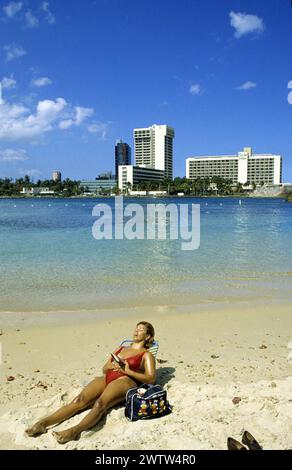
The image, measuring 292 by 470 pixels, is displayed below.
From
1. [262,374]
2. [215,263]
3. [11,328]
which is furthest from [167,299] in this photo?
[215,263]

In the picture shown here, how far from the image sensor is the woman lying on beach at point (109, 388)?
175 inches

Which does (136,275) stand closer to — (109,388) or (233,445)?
(109,388)

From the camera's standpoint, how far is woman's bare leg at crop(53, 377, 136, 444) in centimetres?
433

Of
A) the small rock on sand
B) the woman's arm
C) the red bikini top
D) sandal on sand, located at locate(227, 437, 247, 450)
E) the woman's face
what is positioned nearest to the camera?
sandal on sand, located at locate(227, 437, 247, 450)

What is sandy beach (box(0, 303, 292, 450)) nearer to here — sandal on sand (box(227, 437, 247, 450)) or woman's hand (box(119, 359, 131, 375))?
sandal on sand (box(227, 437, 247, 450))

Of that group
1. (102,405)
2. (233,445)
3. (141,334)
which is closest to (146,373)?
(141,334)

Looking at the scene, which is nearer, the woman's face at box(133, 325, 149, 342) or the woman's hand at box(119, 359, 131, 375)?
the woman's hand at box(119, 359, 131, 375)

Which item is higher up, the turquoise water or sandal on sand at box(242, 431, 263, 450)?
sandal on sand at box(242, 431, 263, 450)

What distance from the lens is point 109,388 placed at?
16.2 feet

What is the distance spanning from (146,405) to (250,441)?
4.05 feet

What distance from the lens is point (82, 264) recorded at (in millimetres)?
16328

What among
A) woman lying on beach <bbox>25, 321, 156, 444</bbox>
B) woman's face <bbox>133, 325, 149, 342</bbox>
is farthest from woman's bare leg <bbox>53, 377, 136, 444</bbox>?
woman's face <bbox>133, 325, 149, 342</bbox>
